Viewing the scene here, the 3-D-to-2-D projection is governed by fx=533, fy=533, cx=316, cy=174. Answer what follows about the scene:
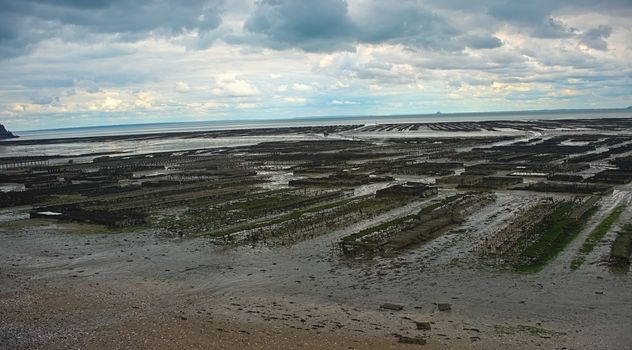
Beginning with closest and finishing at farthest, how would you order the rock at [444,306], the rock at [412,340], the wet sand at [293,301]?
1. the rock at [412,340]
2. the wet sand at [293,301]
3. the rock at [444,306]

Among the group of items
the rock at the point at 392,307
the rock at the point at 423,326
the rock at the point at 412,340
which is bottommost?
the rock at the point at 412,340

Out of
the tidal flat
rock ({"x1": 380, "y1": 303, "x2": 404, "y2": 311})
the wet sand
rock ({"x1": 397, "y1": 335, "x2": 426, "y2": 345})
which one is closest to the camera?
rock ({"x1": 397, "y1": 335, "x2": 426, "y2": 345})

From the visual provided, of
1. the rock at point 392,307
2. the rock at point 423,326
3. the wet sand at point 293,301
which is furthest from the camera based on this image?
the rock at point 392,307

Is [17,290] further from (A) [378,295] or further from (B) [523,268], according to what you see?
(B) [523,268]

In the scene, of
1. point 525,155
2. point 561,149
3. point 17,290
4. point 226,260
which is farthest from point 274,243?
point 561,149

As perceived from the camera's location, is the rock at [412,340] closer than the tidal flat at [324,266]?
Yes

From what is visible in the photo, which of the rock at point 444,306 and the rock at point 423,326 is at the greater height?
the rock at point 444,306

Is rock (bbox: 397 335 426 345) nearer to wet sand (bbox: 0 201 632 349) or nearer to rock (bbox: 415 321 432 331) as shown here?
wet sand (bbox: 0 201 632 349)

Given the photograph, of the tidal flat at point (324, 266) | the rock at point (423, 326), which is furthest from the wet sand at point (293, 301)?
the rock at point (423, 326)

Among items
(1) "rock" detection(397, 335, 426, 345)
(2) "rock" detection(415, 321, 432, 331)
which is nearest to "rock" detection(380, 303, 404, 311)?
(2) "rock" detection(415, 321, 432, 331)

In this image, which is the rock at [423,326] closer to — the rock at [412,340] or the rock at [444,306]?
the rock at [412,340]

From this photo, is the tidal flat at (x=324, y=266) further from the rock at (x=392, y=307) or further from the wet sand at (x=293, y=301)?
the rock at (x=392, y=307)
